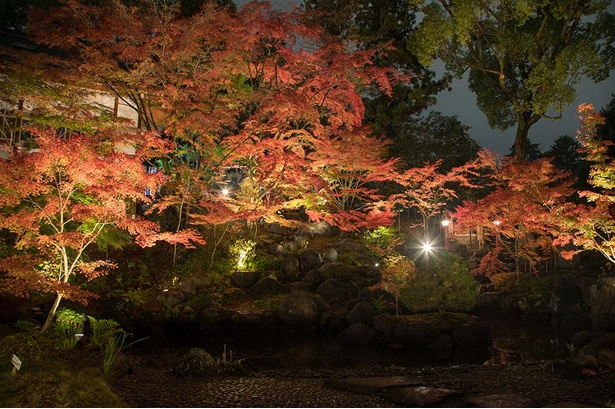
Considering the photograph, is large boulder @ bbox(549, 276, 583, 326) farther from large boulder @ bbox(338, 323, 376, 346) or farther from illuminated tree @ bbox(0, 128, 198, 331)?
illuminated tree @ bbox(0, 128, 198, 331)

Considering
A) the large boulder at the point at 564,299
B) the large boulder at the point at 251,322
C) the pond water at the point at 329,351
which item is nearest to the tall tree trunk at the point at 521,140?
the large boulder at the point at 564,299

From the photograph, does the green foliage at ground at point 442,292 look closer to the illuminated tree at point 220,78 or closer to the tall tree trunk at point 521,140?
the illuminated tree at point 220,78

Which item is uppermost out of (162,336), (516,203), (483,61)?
(483,61)

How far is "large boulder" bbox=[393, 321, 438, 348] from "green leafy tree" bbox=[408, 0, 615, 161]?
10.8 metres

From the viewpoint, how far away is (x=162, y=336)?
35.1 feet

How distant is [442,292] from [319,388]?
26.5 ft

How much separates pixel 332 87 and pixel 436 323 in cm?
796

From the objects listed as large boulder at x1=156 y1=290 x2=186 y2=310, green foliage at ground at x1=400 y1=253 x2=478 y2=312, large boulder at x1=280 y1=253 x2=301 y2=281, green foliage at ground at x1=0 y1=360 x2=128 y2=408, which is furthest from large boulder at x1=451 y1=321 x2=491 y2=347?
green foliage at ground at x1=0 y1=360 x2=128 y2=408

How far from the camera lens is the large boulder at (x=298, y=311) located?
37.8 feet

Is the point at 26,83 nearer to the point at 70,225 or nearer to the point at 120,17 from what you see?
the point at 120,17

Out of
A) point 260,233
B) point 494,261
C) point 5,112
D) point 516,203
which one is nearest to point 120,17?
point 5,112

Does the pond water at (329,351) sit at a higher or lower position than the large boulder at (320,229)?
lower

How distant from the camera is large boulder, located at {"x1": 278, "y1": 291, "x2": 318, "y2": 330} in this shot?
1153cm

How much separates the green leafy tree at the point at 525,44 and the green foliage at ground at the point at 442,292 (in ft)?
25.7
